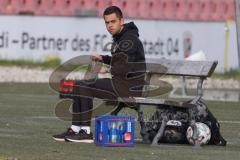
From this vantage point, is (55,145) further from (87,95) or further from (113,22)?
(113,22)

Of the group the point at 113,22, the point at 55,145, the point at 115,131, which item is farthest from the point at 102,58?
the point at 55,145

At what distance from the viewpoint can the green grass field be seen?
11484 millimetres

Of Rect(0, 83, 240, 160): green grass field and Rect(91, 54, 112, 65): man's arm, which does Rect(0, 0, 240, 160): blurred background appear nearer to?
Rect(0, 83, 240, 160): green grass field

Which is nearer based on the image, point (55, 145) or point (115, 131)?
point (55, 145)

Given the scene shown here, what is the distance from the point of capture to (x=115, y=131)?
41.8 ft

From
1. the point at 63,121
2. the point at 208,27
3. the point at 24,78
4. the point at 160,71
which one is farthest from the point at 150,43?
the point at 160,71

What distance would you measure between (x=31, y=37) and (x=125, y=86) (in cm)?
1730

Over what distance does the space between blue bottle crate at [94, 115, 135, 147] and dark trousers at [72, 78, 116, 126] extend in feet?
0.73

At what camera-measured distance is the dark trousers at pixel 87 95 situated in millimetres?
12896

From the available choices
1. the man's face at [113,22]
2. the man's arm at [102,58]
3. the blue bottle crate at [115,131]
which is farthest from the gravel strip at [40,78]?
the blue bottle crate at [115,131]

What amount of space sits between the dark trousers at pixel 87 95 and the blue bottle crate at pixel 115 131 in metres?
0.22

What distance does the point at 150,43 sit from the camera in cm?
3164

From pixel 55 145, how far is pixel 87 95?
808 millimetres

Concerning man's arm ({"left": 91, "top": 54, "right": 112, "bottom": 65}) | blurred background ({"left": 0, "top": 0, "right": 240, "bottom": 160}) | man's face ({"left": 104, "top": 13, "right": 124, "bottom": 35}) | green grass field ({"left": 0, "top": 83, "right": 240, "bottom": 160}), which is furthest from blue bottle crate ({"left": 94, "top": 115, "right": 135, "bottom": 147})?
blurred background ({"left": 0, "top": 0, "right": 240, "bottom": 160})
